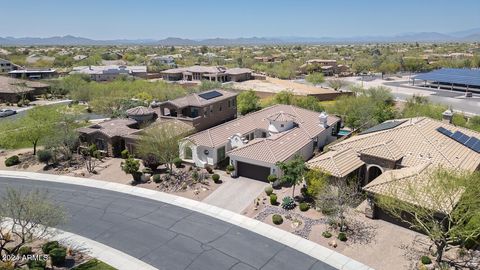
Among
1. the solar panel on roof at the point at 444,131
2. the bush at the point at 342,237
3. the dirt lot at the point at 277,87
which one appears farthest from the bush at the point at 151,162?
the dirt lot at the point at 277,87

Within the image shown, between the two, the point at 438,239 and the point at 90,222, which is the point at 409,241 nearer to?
the point at 438,239

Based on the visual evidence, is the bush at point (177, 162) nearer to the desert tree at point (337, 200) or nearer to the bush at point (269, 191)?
the bush at point (269, 191)

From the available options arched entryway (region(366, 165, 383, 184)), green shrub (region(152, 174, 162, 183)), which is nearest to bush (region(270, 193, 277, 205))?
arched entryway (region(366, 165, 383, 184))

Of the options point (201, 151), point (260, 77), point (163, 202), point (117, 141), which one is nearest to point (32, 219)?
point (163, 202)

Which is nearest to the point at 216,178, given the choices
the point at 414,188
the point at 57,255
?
the point at 57,255

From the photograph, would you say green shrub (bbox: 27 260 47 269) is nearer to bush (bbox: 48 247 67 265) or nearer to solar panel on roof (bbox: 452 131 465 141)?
bush (bbox: 48 247 67 265)

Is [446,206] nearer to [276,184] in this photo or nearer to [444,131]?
[276,184]
